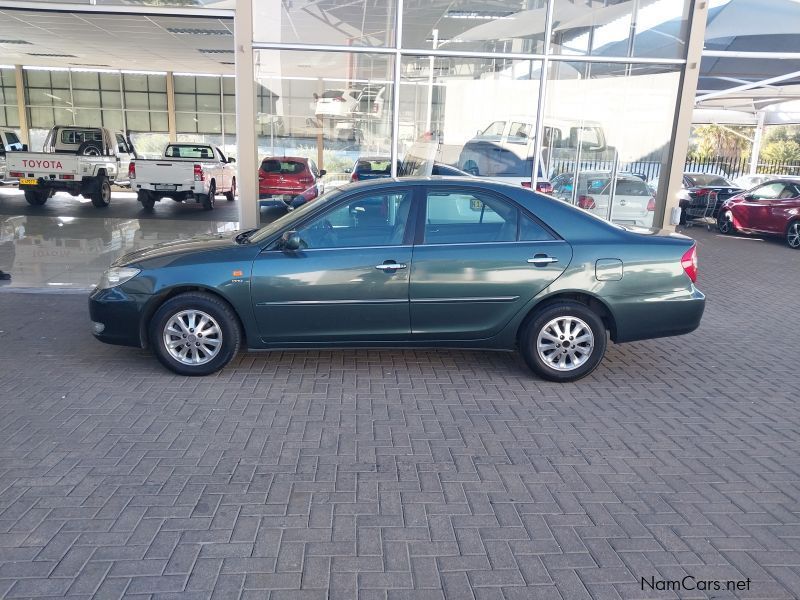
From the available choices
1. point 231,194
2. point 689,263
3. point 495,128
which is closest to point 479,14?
point 495,128

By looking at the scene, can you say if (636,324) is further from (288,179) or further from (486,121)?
(288,179)

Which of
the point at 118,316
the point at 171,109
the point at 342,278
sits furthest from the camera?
the point at 171,109

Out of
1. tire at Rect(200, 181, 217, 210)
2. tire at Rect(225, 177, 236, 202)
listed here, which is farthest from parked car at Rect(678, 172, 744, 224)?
tire at Rect(225, 177, 236, 202)

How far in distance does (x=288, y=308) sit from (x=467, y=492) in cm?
221

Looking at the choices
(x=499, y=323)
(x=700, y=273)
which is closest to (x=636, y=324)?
(x=499, y=323)

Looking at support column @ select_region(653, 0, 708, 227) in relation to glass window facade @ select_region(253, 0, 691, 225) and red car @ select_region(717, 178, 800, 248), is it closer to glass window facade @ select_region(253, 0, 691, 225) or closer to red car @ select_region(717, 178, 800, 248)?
glass window facade @ select_region(253, 0, 691, 225)

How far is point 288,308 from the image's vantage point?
202 inches

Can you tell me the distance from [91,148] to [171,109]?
32.7 feet

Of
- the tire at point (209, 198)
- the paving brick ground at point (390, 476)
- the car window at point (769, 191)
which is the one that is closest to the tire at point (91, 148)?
the tire at point (209, 198)

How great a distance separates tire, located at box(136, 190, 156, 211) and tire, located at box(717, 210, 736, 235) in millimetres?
14940

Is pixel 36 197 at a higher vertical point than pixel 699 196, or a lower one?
lower

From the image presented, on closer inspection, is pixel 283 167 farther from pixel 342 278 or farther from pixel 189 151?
pixel 189 151

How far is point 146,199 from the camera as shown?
56.6 feet

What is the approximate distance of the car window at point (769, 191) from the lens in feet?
51.1
